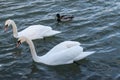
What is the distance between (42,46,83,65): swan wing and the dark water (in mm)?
174

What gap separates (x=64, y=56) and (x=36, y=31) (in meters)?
2.87

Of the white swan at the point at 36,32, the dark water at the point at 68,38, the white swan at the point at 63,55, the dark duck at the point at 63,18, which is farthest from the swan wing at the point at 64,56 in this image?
the dark duck at the point at 63,18

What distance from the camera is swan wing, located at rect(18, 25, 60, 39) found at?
1468 centimetres

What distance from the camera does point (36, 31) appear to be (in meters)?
14.8

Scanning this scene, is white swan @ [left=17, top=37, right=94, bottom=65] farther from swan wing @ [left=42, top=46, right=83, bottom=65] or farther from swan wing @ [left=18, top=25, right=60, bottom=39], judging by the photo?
swan wing @ [left=18, top=25, right=60, bottom=39]

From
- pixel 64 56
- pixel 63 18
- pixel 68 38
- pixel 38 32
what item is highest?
pixel 63 18

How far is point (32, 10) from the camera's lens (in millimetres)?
17344

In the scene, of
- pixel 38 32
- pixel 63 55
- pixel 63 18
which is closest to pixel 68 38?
pixel 38 32

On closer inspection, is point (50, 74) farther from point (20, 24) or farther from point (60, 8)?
point (60, 8)

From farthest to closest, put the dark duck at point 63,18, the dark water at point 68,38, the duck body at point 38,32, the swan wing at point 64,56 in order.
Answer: the dark duck at point 63,18, the duck body at point 38,32, the swan wing at point 64,56, the dark water at point 68,38

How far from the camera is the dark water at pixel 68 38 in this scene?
11781mm

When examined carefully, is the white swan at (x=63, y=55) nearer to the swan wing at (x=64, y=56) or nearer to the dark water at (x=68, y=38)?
the swan wing at (x=64, y=56)

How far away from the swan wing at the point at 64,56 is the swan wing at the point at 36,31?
249 cm

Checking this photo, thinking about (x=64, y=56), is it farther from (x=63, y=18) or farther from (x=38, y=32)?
(x=63, y=18)
